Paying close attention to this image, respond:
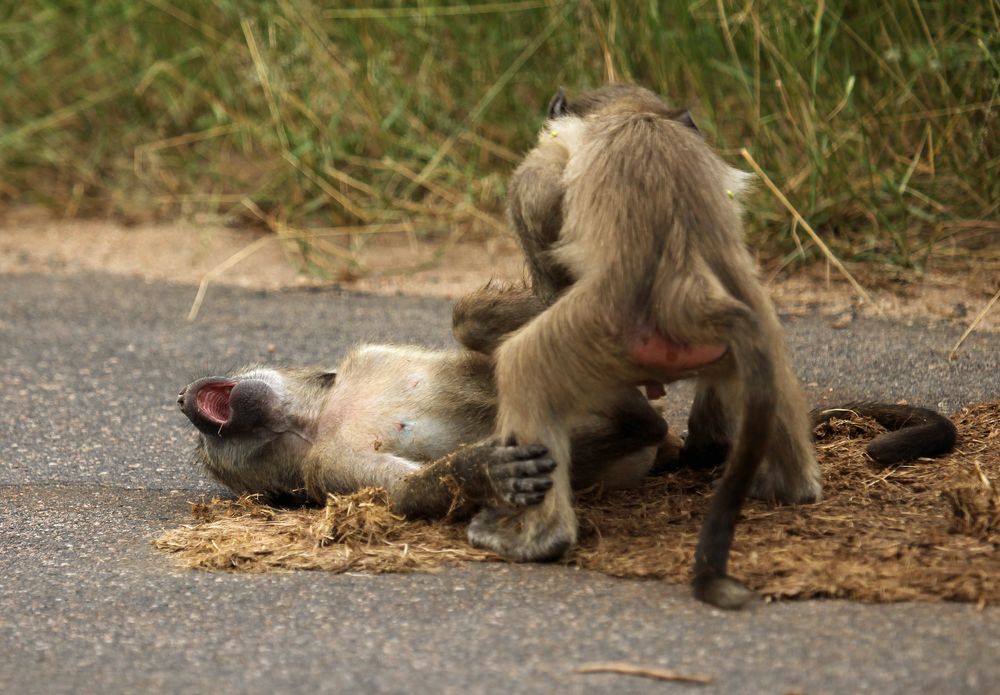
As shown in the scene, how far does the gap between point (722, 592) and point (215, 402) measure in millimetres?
1743

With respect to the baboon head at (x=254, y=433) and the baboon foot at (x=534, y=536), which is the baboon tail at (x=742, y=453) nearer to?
the baboon foot at (x=534, y=536)

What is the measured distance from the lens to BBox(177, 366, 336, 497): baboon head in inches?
146

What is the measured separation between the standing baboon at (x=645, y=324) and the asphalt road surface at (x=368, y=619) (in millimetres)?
181

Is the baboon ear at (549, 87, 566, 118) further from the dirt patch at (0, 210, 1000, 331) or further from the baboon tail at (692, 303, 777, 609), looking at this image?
the dirt patch at (0, 210, 1000, 331)

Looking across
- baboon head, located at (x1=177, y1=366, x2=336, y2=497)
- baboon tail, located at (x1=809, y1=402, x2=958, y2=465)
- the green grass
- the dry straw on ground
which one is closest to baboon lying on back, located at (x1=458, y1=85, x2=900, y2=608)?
the dry straw on ground

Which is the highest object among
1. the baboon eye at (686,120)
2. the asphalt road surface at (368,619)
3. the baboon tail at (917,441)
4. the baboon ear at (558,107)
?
the baboon ear at (558,107)

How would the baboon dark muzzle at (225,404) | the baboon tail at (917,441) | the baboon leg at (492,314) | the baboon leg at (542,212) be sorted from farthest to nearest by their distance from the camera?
the baboon dark muzzle at (225,404), the baboon leg at (492,314), the baboon tail at (917,441), the baboon leg at (542,212)

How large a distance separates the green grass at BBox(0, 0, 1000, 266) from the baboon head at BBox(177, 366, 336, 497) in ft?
7.34

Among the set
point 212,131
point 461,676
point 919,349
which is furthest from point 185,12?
point 461,676

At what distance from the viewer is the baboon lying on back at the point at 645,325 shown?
271 centimetres

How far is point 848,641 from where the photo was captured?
7.99 feet

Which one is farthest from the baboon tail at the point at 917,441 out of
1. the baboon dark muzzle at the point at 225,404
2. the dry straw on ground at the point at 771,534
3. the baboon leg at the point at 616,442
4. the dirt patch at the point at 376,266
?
the baboon dark muzzle at the point at 225,404

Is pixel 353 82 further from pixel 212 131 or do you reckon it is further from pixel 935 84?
pixel 935 84

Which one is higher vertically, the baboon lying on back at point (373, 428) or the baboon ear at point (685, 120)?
the baboon ear at point (685, 120)
